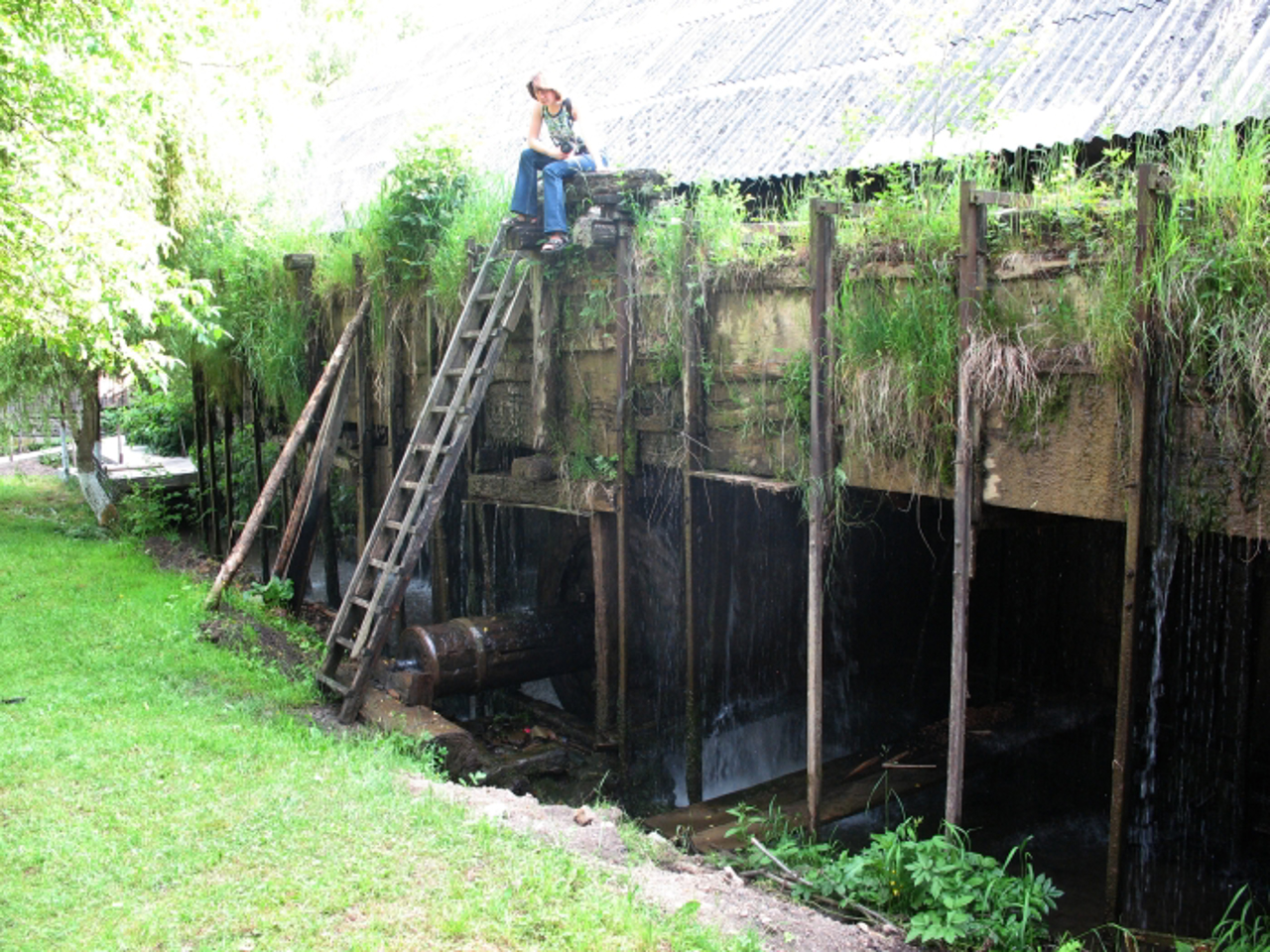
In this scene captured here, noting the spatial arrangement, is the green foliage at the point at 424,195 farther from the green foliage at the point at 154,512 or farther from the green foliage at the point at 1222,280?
the green foliage at the point at 154,512

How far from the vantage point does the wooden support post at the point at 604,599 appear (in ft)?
24.8

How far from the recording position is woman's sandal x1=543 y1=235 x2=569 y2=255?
282 inches

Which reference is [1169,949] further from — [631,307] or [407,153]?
[407,153]

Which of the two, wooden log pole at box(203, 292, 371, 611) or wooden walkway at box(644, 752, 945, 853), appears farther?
wooden log pole at box(203, 292, 371, 611)

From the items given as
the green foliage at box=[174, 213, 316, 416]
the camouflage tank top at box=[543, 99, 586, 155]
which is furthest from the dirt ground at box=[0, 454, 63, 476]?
the camouflage tank top at box=[543, 99, 586, 155]

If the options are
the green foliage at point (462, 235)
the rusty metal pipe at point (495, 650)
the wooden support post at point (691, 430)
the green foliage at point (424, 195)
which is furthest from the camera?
the green foliage at point (424, 195)

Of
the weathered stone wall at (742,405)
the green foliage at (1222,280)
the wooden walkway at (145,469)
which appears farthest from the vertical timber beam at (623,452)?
the wooden walkway at (145,469)

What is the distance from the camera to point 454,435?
7496 millimetres

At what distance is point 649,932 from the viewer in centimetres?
392

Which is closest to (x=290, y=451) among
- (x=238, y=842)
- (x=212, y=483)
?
(x=212, y=483)

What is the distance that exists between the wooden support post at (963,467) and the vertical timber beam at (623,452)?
264 cm

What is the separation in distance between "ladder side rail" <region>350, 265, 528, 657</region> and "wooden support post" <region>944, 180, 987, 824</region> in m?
3.68

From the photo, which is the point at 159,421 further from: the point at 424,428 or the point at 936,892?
the point at 936,892

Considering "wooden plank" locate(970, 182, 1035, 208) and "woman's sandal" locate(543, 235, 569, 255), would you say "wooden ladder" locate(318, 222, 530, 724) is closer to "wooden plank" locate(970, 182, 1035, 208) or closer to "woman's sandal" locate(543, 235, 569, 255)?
"woman's sandal" locate(543, 235, 569, 255)
